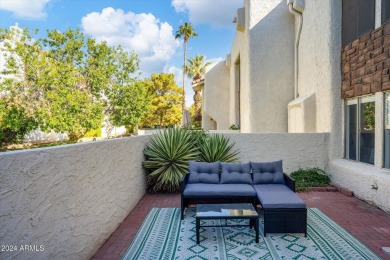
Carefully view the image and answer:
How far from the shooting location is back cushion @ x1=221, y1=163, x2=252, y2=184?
711 cm

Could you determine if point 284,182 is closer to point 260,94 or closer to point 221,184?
point 221,184

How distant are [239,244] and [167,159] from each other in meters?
4.10

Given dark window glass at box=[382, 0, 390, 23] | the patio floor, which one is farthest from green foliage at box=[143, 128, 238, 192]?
dark window glass at box=[382, 0, 390, 23]

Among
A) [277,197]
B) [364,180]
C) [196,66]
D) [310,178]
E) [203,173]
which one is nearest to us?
[277,197]

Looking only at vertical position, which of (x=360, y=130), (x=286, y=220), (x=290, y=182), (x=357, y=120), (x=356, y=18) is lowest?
(x=286, y=220)

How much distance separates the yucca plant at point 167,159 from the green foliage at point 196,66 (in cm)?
3504

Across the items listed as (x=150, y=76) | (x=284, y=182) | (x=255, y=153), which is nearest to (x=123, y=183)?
(x=284, y=182)

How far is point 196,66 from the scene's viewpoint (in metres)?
43.6

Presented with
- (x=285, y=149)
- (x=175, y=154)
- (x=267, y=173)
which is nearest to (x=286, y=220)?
(x=267, y=173)

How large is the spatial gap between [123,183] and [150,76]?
31.2 meters

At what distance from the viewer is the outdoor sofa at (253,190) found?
5.35 meters

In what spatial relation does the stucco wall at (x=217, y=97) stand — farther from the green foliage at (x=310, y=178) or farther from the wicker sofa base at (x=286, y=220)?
the wicker sofa base at (x=286, y=220)

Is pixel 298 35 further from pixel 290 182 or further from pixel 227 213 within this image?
pixel 227 213

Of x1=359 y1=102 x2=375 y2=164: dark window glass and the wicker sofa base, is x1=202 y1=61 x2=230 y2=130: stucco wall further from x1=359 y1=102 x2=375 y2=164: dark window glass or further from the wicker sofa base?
the wicker sofa base
